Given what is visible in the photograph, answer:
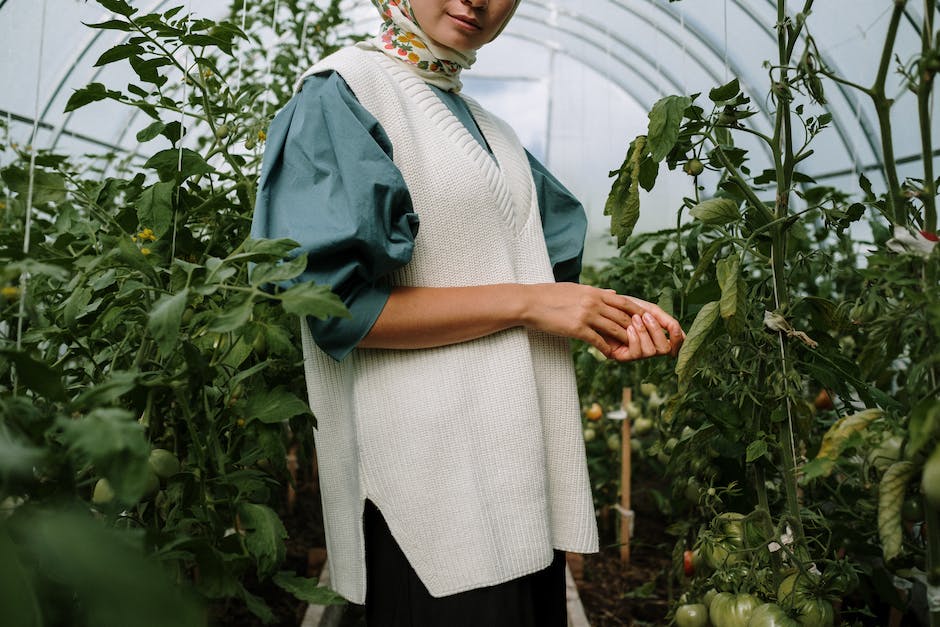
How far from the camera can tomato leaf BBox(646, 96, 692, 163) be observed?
3.64 ft

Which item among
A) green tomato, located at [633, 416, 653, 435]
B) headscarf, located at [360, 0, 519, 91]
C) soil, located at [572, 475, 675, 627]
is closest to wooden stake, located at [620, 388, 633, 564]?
soil, located at [572, 475, 675, 627]

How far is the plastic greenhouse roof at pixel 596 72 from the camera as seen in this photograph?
3191mm

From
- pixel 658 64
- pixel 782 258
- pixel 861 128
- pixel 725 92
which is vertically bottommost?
pixel 782 258

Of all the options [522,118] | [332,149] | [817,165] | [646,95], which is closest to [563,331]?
[332,149]

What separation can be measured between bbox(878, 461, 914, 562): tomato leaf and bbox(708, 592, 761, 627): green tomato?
42 cm

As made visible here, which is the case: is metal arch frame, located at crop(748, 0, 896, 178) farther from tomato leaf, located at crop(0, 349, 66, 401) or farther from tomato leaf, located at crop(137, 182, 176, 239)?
tomato leaf, located at crop(0, 349, 66, 401)

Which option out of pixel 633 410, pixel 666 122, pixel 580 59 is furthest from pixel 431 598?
pixel 580 59

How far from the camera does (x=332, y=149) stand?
99 cm

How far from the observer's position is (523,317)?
3.39 ft

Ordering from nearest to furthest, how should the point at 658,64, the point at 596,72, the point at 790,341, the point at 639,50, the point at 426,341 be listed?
1. the point at 426,341
2. the point at 790,341
3. the point at 658,64
4. the point at 639,50
5. the point at 596,72

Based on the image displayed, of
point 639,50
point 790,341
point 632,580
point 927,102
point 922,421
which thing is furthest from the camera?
point 639,50

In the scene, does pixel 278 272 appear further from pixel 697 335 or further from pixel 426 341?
pixel 697 335

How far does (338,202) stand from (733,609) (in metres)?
0.81

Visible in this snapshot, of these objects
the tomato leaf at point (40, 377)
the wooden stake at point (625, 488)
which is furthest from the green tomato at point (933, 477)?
the wooden stake at point (625, 488)
